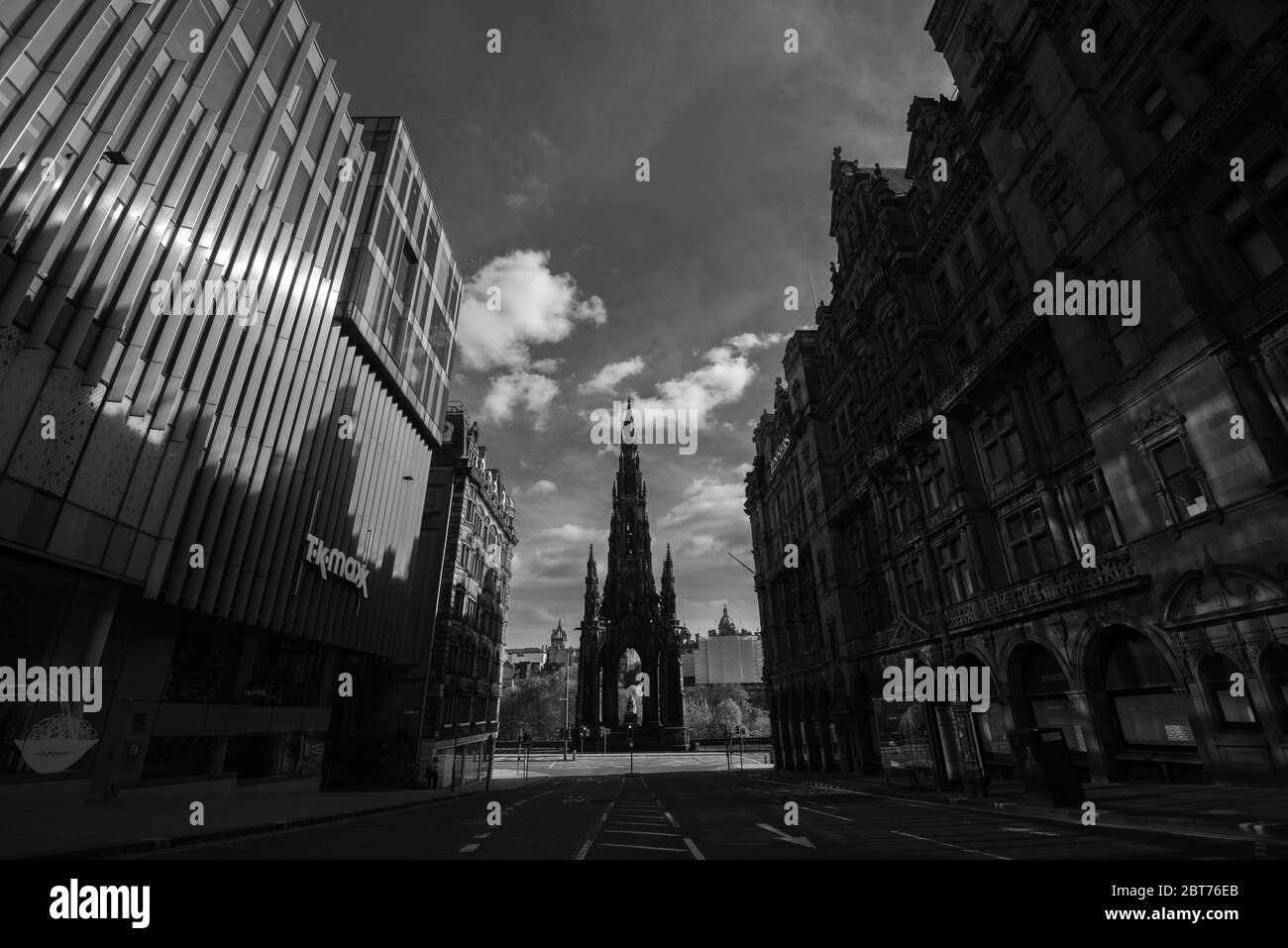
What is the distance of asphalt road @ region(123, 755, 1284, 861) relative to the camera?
28.5 ft

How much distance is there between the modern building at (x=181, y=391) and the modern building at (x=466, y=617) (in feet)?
27.8

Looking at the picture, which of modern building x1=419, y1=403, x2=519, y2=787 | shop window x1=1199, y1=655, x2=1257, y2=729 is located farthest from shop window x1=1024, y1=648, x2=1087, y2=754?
modern building x1=419, y1=403, x2=519, y2=787

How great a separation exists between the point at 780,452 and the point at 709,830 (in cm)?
3845

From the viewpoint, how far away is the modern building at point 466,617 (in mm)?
39375

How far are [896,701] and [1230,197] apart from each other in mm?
19040

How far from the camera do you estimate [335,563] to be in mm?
28906

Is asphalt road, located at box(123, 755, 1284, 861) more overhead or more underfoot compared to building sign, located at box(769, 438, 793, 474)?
more underfoot

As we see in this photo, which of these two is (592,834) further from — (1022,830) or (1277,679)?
(1277,679)

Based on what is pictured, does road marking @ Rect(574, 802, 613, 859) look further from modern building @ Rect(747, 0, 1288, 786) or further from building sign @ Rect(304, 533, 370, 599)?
building sign @ Rect(304, 533, 370, 599)

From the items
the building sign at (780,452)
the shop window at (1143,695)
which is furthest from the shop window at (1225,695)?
the building sign at (780,452)

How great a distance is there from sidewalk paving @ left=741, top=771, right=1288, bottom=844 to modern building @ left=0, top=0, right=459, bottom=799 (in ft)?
83.1

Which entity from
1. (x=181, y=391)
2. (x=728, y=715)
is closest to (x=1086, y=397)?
(x=181, y=391)
